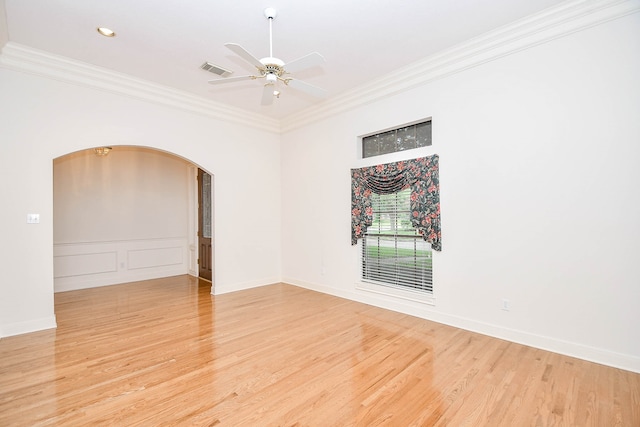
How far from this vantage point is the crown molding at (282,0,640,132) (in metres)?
2.88

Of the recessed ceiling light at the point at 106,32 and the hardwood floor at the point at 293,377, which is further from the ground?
the recessed ceiling light at the point at 106,32

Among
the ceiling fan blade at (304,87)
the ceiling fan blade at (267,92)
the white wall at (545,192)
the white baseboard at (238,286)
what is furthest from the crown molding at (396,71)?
the white baseboard at (238,286)

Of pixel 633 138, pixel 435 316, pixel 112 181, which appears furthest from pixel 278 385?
pixel 112 181

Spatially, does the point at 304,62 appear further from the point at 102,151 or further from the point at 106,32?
the point at 102,151

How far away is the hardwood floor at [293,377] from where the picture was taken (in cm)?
213

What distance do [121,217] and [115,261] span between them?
0.93 m

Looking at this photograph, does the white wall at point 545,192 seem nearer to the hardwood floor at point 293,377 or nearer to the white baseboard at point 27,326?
the hardwood floor at point 293,377

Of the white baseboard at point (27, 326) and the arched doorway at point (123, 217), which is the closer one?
the white baseboard at point (27, 326)

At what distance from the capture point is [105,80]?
4266mm

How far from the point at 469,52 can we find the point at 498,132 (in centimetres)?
106

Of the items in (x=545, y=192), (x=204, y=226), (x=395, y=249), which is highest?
(x=545, y=192)

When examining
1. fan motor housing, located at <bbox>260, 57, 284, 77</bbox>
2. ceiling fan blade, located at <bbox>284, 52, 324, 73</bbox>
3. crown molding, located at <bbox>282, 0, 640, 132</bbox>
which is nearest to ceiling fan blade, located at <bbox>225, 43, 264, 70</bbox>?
fan motor housing, located at <bbox>260, 57, 284, 77</bbox>

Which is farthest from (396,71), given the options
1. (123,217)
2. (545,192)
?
(123,217)

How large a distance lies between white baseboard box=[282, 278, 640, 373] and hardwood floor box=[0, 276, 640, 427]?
0.10 meters
